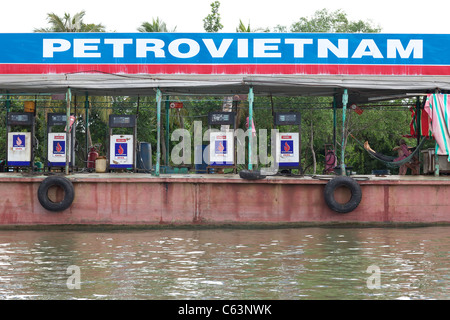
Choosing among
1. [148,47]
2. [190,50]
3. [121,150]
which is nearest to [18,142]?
[121,150]

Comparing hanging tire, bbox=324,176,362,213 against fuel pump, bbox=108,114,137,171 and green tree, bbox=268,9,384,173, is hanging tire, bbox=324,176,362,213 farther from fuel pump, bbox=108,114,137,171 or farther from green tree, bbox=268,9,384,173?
green tree, bbox=268,9,384,173

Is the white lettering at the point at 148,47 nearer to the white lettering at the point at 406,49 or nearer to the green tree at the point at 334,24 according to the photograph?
the white lettering at the point at 406,49

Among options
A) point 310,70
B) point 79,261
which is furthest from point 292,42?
point 79,261

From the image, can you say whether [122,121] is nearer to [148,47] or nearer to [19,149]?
[148,47]

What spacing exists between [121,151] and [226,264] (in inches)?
377

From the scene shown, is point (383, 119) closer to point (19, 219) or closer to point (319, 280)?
point (19, 219)

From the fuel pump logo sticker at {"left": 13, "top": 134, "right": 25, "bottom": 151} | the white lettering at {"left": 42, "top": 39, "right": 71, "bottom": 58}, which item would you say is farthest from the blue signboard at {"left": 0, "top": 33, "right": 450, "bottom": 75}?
the fuel pump logo sticker at {"left": 13, "top": 134, "right": 25, "bottom": 151}

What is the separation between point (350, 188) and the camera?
746 inches

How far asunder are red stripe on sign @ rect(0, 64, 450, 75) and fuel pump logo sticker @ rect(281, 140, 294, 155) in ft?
7.06

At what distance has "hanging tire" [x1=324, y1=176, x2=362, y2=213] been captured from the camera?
61.9 feet

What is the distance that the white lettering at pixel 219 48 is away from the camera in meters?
21.8

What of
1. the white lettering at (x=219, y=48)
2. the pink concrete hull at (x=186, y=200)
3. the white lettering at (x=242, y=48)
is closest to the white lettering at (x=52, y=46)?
the white lettering at (x=219, y=48)

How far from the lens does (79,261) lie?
13.5m

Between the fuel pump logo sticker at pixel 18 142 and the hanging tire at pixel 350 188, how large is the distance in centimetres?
893
